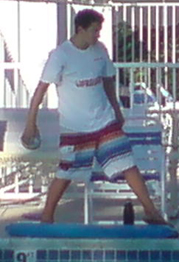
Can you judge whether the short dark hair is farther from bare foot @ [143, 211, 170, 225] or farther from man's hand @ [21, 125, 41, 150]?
bare foot @ [143, 211, 170, 225]

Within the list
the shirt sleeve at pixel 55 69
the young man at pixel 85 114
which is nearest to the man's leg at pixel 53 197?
the young man at pixel 85 114

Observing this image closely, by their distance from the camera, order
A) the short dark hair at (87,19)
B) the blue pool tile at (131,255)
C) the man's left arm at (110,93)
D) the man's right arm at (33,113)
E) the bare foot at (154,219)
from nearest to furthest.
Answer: the blue pool tile at (131,255)
the bare foot at (154,219)
the man's right arm at (33,113)
the short dark hair at (87,19)
the man's left arm at (110,93)

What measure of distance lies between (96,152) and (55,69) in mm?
456

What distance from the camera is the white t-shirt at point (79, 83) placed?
514 centimetres

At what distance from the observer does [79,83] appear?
518 cm

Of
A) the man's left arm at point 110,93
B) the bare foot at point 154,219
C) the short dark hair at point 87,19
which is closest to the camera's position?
the bare foot at point 154,219

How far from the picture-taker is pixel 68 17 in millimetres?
9461

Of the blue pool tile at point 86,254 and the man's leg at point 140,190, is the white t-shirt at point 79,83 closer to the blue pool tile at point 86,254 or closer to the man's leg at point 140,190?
the man's leg at point 140,190

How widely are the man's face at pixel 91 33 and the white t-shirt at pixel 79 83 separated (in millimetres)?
37

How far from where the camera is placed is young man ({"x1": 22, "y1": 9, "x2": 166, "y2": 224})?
5133 mm

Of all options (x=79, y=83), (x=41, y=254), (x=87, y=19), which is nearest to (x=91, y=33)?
(x=87, y=19)

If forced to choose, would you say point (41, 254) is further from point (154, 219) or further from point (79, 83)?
point (79, 83)

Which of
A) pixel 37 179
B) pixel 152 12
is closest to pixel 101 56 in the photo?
pixel 37 179

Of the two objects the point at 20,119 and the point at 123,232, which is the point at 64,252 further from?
the point at 20,119
